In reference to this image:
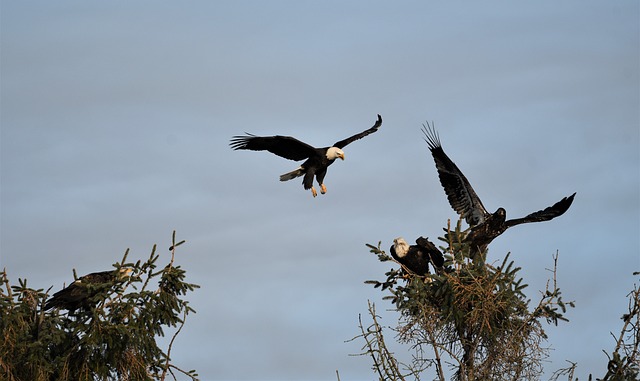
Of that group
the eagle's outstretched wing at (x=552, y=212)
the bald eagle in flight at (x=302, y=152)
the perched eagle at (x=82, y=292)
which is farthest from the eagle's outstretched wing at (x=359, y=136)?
the perched eagle at (x=82, y=292)

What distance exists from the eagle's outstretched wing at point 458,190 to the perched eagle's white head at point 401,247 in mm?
2382

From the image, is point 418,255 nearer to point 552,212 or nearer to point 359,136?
point 552,212

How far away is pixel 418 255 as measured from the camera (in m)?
13.1

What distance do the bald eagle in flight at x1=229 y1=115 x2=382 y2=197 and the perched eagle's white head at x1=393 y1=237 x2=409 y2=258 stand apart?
3.85 meters

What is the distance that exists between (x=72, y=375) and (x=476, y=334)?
409 cm

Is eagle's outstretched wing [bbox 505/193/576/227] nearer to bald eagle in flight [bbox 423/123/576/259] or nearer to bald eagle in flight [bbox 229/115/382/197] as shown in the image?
bald eagle in flight [bbox 423/123/576/259]

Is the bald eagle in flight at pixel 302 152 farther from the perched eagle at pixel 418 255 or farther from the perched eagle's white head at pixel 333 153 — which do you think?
the perched eagle at pixel 418 255

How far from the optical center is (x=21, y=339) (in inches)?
431

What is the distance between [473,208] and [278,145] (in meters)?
3.25

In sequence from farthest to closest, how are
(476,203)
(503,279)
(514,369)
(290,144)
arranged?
(290,144)
(476,203)
(503,279)
(514,369)

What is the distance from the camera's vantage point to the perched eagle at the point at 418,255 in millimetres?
13047

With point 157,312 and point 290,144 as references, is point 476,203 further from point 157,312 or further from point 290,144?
point 157,312

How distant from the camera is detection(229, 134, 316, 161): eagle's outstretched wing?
16781 millimetres

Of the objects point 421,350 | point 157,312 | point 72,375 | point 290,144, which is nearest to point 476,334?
point 421,350
